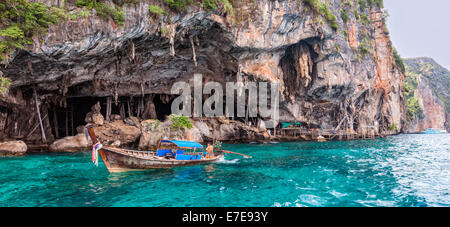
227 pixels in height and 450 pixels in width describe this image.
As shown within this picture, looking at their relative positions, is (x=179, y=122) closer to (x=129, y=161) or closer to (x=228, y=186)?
(x=129, y=161)

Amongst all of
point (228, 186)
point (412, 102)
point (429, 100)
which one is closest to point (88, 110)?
point (228, 186)

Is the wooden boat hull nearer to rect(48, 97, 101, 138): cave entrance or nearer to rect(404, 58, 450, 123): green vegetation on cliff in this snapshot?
rect(48, 97, 101, 138): cave entrance

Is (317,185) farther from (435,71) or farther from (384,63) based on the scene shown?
(435,71)

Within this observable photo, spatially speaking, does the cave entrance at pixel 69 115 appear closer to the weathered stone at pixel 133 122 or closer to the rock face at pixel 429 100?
the weathered stone at pixel 133 122

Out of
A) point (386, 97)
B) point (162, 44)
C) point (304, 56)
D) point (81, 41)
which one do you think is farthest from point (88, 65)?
point (386, 97)

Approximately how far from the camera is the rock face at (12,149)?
1772 cm

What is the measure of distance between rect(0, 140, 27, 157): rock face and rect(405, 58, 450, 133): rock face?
287 feet

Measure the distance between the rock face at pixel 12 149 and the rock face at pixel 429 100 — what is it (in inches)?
3443

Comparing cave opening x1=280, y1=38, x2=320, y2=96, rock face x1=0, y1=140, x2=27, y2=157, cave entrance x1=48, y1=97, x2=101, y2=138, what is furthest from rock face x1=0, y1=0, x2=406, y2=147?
rock face x1=0, y1=140, x2=27, y2=157

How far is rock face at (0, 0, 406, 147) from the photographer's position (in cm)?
1712

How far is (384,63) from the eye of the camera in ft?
144

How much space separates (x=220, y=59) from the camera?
26.0 m

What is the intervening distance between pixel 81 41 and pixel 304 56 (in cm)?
2445

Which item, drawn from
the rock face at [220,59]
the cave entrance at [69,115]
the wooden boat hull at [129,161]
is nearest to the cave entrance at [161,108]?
the rock face at [220,59]
